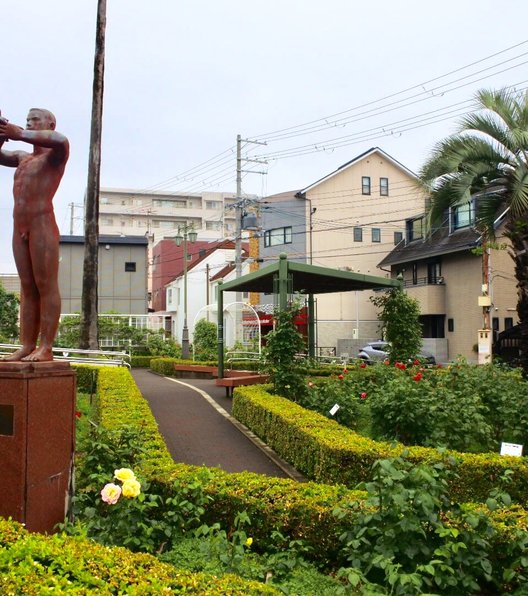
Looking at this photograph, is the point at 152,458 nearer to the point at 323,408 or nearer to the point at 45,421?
the point at 45,421

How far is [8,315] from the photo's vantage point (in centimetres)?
3166

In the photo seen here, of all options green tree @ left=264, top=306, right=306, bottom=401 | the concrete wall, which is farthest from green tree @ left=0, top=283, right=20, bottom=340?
green tree @ left=264, top=306, right=306, bottom=401

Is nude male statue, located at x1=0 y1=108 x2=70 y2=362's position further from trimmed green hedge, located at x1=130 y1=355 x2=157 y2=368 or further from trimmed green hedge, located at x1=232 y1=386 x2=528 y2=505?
trimmed green hedge, located at x1=130 y1=355 x2=157 y2=368

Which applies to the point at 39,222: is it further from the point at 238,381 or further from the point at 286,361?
the point at 238,381

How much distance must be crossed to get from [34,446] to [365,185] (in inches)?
1447

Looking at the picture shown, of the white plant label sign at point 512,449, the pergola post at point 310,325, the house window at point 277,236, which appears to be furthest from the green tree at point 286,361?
the house window at point 277,236

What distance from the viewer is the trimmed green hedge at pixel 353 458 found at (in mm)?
5980

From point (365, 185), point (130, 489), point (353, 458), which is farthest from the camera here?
point (365, 185)

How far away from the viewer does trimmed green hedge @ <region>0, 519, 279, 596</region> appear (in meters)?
2.98

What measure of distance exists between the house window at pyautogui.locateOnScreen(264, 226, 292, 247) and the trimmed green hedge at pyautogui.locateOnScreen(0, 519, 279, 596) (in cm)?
3556

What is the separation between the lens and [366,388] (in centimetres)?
1112

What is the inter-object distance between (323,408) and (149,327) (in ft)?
79.0

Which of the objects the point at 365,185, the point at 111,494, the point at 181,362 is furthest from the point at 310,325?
the point at 365,185

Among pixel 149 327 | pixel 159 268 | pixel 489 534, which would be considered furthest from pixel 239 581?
pixel 159 268
